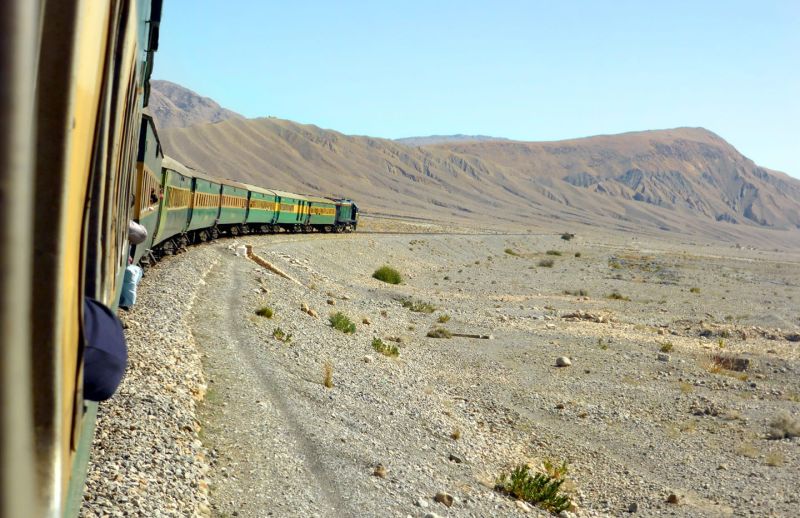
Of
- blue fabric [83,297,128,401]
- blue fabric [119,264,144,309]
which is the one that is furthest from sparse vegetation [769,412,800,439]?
blue fabric [83,297,128,401]

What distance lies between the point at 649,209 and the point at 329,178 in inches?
3321

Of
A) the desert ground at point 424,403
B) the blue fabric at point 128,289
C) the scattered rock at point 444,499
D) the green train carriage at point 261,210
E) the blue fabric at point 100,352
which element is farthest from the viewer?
the green train carriage at point 261,210

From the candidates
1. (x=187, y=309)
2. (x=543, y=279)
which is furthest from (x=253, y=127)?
(x=187, y=309)

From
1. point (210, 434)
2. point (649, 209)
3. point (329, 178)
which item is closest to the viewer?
point (210, 434)

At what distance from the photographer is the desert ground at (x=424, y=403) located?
854 cm

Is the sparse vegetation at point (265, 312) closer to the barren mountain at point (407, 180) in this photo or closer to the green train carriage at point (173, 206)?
the green train carriage at point (173, 206)

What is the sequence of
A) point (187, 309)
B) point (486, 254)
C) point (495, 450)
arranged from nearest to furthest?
point (495, 450) < point (187, 309) < point (486, 254)

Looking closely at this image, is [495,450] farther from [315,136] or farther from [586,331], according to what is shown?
[315,136]

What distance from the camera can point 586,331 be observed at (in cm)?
2950

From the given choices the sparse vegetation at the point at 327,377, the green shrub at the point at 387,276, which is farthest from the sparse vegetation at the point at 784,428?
the green shrub at the point at 387,276

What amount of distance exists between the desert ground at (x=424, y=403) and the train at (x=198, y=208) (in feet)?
3.50

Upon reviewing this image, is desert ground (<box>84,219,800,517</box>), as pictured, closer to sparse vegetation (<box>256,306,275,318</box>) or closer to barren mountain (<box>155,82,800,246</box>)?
sparse vegetation (<box>256,306,275,318</box>)

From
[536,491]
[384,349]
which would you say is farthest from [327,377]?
[384,349]

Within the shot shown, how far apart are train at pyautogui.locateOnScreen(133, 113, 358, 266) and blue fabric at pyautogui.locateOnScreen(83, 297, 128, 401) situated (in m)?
9.46
